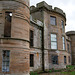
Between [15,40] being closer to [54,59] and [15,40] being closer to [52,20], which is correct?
[54,59]

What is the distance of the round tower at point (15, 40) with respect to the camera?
30.5 feet

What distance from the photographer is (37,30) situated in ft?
53.3

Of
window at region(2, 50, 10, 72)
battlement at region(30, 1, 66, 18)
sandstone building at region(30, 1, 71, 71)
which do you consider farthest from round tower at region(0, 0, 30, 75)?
battlement at region(30, 1, 66, 18)

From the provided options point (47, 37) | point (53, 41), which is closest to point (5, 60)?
point (47, 37)

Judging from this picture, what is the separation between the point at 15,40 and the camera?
987cm

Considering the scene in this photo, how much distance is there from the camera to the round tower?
9.30 meters

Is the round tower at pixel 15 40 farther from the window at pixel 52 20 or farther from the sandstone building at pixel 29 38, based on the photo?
the window at pixel 52 20

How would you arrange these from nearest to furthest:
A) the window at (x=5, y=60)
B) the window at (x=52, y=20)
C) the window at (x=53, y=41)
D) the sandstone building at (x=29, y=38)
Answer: the window at (x=5, y=60) → the sandstone building at (x=29, y=38) → the window at (x=53, y=41) → the window at (x=52, y=20)

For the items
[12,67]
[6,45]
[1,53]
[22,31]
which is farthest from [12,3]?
[12,67]

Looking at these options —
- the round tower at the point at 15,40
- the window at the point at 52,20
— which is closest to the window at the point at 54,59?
the window at the point at 52,20

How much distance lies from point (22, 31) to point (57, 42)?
9.25m

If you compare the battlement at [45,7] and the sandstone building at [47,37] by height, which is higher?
the battlement at [45,7]

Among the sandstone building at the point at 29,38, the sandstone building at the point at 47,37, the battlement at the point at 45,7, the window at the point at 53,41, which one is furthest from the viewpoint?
the window at the point at 53,41

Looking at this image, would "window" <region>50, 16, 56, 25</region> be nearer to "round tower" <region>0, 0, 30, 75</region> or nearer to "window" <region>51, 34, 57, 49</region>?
"window" <region>51, 34, 57, 49</region>
